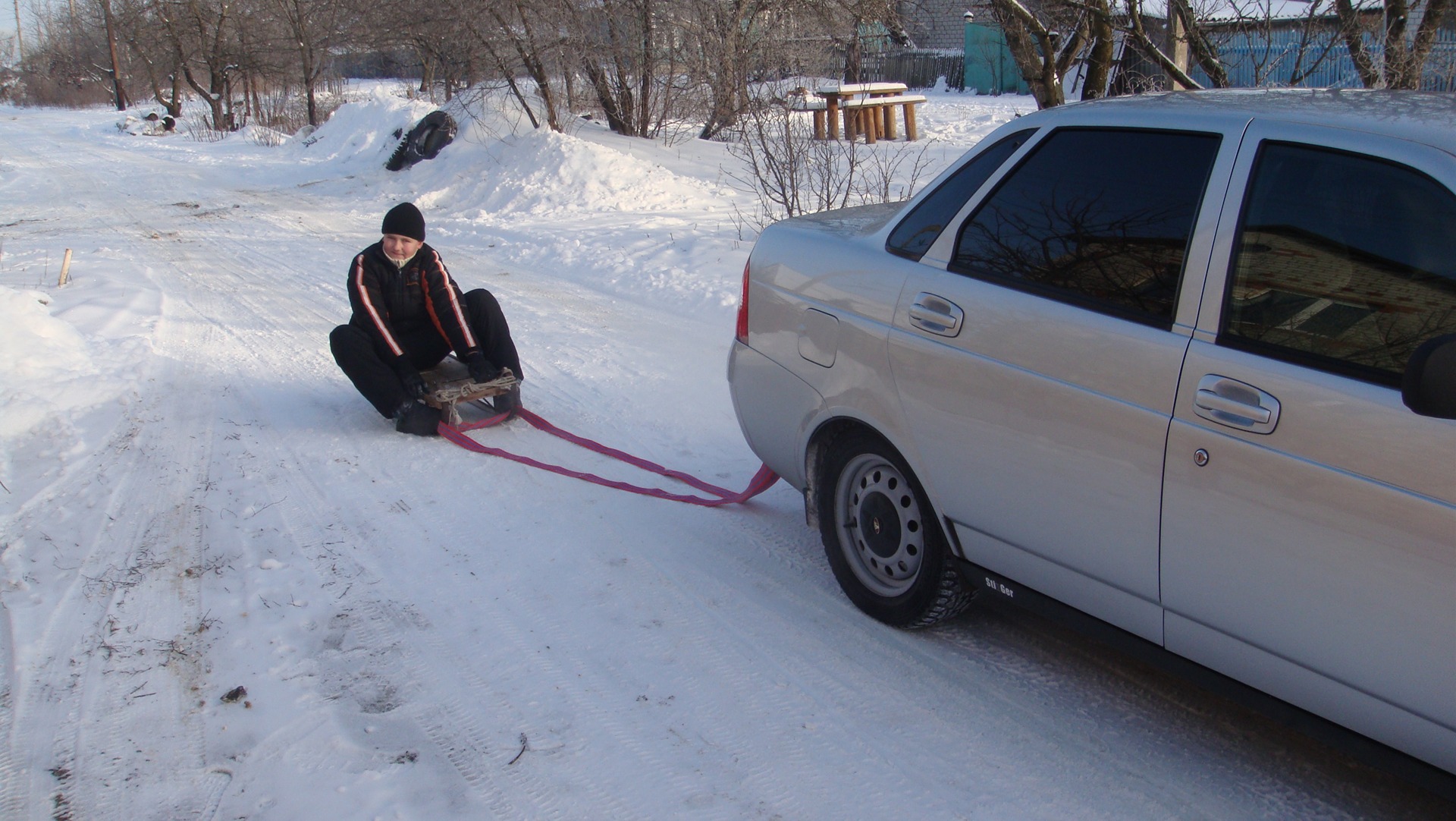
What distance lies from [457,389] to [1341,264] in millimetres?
4577

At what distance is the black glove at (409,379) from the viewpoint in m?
5.98

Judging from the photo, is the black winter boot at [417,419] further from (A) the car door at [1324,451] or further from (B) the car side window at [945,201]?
(A) the car door at [1324,451]

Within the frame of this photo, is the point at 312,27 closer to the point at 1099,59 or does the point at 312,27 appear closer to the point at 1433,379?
the point at 1099,59

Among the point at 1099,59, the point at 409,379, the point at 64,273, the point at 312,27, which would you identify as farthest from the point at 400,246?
the point at 312,27

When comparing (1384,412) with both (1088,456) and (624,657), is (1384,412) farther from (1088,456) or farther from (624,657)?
(624,657)

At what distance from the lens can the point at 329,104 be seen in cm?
3497

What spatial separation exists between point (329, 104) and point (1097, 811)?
3679 cm

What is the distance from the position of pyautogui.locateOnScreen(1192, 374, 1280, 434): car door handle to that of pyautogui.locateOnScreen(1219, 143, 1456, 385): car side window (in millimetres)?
110

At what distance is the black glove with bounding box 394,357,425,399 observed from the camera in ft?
19.6

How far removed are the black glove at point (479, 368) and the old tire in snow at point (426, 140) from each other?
11.7 metres

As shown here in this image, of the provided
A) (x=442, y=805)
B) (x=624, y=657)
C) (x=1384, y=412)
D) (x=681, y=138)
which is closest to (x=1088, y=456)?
(x=1384, y=412)

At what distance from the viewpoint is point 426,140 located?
17.1m

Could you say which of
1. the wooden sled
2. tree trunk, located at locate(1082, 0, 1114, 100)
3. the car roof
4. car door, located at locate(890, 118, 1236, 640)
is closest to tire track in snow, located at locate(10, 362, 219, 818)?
the wooden sled

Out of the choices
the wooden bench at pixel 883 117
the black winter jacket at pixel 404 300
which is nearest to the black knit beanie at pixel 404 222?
the black winter jacket at pixel 404 300
